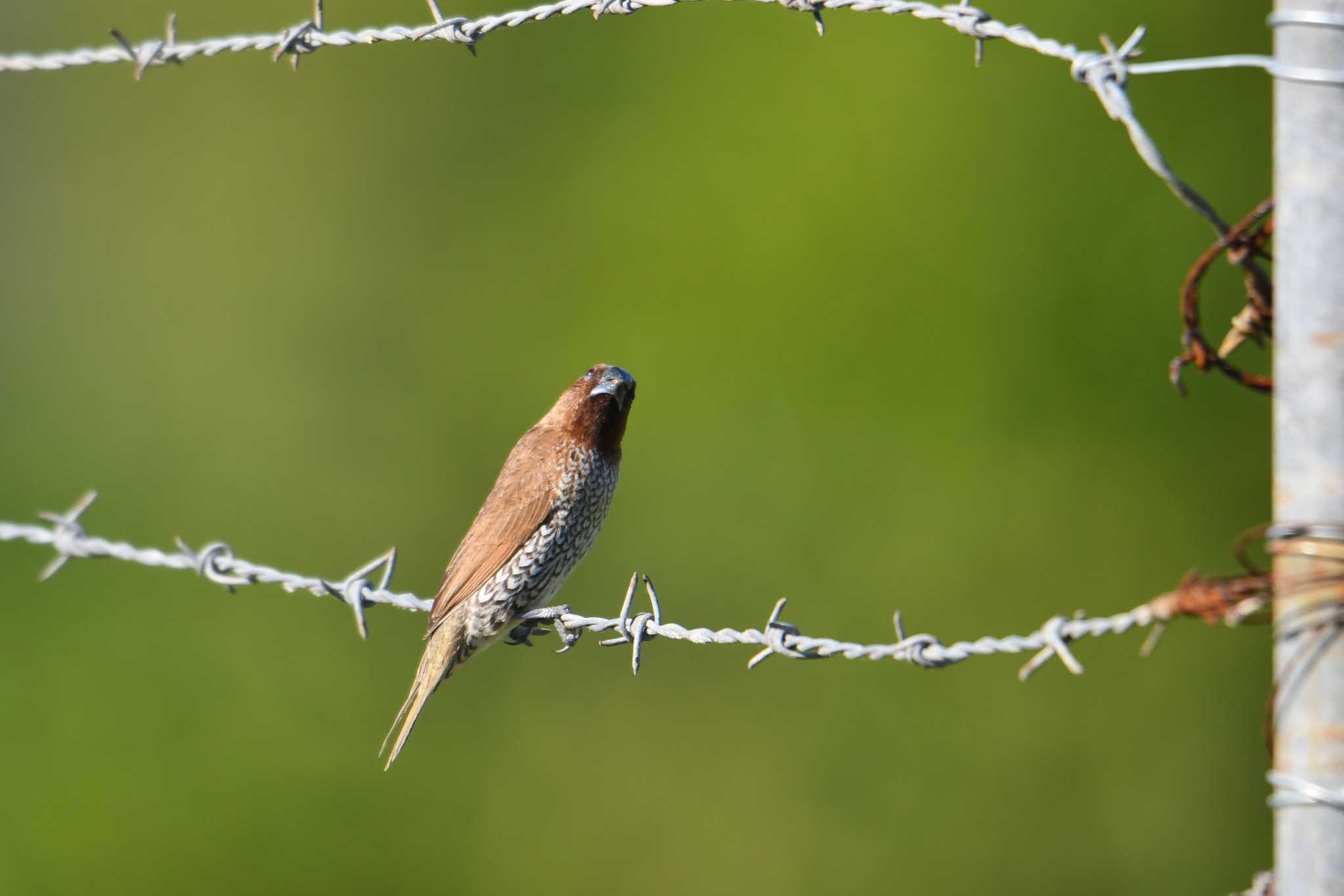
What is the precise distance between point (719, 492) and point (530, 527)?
508 centimetres

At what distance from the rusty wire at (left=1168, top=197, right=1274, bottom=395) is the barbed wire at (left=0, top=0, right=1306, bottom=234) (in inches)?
1.5

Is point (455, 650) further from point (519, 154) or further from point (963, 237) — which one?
point (519, 154)

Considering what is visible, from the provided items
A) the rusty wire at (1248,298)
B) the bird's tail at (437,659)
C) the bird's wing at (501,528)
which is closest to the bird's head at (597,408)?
the bird's wing at (501,528)

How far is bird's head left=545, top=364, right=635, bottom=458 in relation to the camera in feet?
15.8

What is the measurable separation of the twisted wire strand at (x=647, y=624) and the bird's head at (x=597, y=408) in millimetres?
546

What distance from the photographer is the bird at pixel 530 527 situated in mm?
4664

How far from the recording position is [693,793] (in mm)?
9336

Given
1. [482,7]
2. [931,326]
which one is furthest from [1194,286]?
[482,7]

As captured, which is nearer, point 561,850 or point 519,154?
point 561,850

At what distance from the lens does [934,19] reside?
304cm

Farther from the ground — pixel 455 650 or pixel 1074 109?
pixel 1074 109

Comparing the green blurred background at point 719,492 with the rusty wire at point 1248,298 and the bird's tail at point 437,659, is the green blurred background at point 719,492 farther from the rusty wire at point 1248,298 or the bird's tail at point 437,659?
the rusty wire at point 1248,298

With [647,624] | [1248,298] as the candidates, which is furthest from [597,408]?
[1248,298]

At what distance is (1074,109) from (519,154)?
15.9 feet
